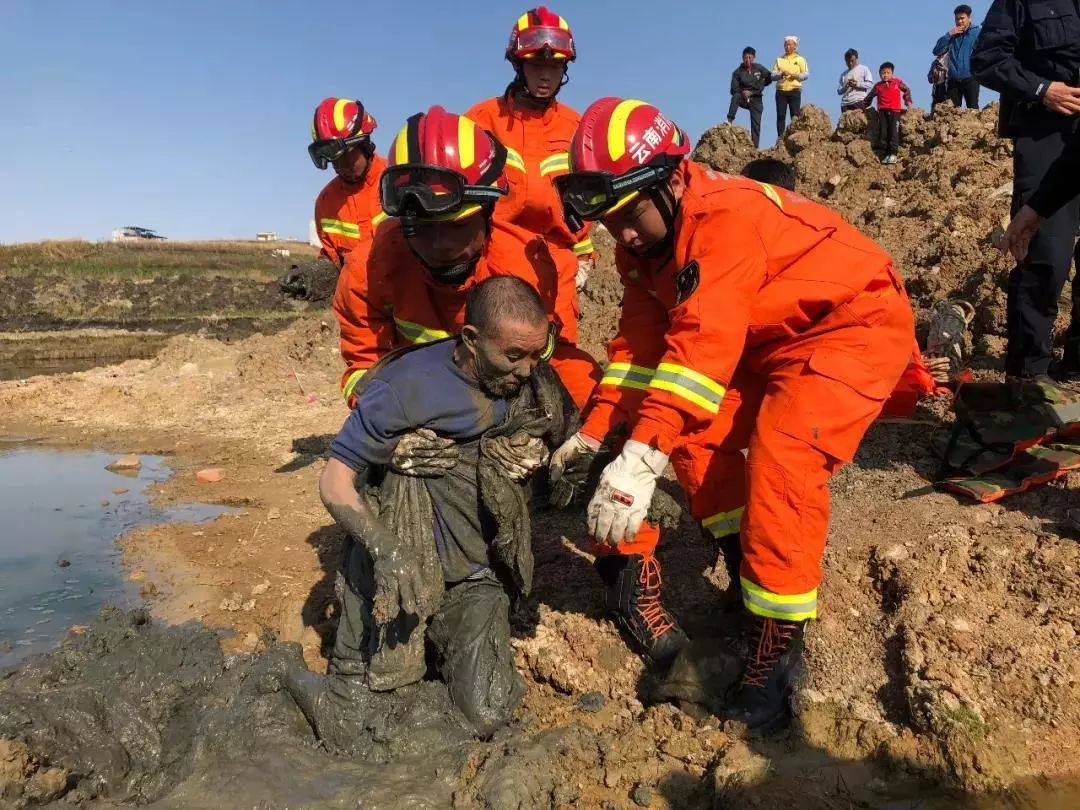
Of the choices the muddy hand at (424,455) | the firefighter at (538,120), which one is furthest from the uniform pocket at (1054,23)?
the muddy hand at (424,455)

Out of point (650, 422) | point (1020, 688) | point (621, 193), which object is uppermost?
point (621, 193)

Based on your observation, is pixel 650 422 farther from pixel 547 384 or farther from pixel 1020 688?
pixel 1020 688

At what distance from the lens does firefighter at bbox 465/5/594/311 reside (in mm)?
4629

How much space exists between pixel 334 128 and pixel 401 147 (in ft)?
8.36

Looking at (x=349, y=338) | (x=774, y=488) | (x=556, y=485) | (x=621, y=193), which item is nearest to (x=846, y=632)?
(x=774, y=488)

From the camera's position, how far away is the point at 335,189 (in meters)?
5.82

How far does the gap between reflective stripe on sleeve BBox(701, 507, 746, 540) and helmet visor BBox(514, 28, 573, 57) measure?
2962 millimetres

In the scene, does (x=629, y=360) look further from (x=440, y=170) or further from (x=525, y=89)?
(x=525, y=89)

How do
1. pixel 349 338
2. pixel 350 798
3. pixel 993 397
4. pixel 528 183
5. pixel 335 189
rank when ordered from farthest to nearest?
pixel 335 189
pixel 528 183
pixel 993 397
pixel 349 338
pixel 350 798

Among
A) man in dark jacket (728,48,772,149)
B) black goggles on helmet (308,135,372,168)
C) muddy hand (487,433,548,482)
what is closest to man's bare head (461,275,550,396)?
muddy hand (487,433,548,482)

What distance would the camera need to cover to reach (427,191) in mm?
2906

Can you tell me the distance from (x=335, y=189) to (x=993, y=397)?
14.3 feet

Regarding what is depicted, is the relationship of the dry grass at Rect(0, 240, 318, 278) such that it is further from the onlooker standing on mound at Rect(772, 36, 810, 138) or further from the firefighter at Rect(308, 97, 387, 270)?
the firefighter at Rect(308, 97, 387, 270)

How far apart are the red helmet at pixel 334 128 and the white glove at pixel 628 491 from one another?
373 cm
